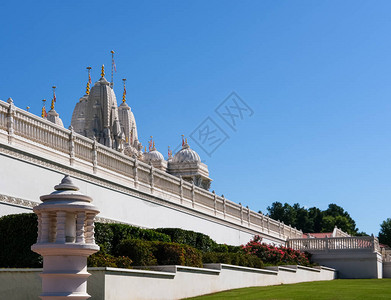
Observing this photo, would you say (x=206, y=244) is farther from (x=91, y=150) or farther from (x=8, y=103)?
(x=8, y=103)

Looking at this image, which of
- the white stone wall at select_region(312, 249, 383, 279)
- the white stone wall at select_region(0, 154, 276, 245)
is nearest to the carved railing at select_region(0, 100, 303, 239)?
the white stone wall at select_region(0, 154, 276, 245)

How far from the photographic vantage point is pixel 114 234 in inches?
816

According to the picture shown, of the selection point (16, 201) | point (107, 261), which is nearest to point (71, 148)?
point (16, 201)

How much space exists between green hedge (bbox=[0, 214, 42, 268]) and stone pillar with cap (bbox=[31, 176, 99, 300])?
247 inches

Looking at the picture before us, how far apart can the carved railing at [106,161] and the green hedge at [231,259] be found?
5.81 meters

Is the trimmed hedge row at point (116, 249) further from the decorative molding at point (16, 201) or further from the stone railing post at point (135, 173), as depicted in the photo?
the stone railing post at point (135, 173)

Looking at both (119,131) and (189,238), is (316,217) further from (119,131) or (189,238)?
(189,238)

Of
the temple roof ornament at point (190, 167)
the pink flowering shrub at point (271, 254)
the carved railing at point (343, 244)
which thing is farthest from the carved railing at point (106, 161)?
the temple roof ornament at point (190, 167)

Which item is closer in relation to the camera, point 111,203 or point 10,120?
point 10,120

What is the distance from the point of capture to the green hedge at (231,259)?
2285cm

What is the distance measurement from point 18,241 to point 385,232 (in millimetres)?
89462

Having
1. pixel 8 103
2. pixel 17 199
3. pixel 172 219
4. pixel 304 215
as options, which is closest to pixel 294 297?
pixel 17 199

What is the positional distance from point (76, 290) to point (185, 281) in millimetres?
7307

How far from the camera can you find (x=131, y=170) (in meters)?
29.3
